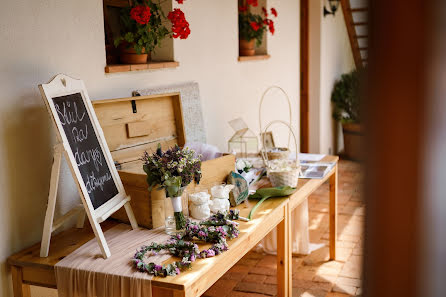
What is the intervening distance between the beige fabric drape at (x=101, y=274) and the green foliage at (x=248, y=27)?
2950mm

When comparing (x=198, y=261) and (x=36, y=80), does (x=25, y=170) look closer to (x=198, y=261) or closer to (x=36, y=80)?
(x=36, y=80)

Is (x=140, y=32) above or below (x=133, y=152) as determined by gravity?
above

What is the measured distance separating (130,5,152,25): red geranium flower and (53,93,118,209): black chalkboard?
2.67 ft

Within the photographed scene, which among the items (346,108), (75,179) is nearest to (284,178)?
(75,179)

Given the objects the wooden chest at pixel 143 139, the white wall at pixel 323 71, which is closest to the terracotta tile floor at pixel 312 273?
the wooden chest at pixel 143 139

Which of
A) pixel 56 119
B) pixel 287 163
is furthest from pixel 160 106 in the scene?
pixel 56 119

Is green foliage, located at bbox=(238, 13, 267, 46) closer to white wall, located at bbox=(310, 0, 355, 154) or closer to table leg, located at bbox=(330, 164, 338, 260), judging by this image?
table leg, located at bbox=(330, 164, 338, 260)

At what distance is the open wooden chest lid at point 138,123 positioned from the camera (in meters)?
2.85

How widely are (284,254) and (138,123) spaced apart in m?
1.15

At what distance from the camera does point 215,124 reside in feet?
13.8

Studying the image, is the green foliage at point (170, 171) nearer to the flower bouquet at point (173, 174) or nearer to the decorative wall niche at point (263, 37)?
the flower bouquet at point (173, 174)

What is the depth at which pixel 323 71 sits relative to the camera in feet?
23.2

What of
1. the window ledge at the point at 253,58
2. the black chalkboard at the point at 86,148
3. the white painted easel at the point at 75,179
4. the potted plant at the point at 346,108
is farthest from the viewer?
the potted plant at the point at 346,108

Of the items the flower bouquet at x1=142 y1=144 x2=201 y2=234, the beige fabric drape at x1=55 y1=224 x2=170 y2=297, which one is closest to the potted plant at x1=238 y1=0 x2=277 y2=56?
the flower bouquet at x1=142 y1=144 x2=201 y2=234
